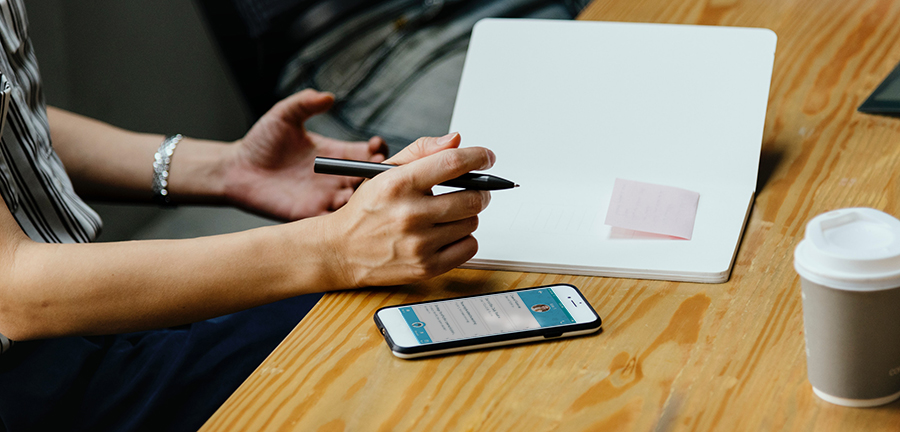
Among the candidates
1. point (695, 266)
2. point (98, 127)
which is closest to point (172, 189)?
point (98, 127)

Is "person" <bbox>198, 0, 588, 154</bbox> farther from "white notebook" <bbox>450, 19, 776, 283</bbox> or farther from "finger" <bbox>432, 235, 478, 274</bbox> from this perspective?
"finger" <bbox>432, 235, 478, 274</bbox>

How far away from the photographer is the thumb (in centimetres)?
63

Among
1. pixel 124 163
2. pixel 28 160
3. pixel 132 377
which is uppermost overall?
pixel 28 160

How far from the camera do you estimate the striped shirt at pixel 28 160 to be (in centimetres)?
74

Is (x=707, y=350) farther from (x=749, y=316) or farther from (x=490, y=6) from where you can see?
(x=490, y=6)

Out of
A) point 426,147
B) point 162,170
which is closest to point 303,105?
point 162,170

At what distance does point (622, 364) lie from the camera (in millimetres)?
512

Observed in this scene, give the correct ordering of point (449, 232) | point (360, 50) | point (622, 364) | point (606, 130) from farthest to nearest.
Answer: point (360, 50) < point (606, 130) < point (449, 232) < point (622, 364)

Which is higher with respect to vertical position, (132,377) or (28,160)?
(28,160)

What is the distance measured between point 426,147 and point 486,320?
6.6 inches

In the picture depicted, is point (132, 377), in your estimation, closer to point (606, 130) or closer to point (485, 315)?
point (485, 315)

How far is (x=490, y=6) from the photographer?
1.48 metres

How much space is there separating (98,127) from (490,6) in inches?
31.3

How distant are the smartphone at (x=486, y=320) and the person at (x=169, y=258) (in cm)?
5
